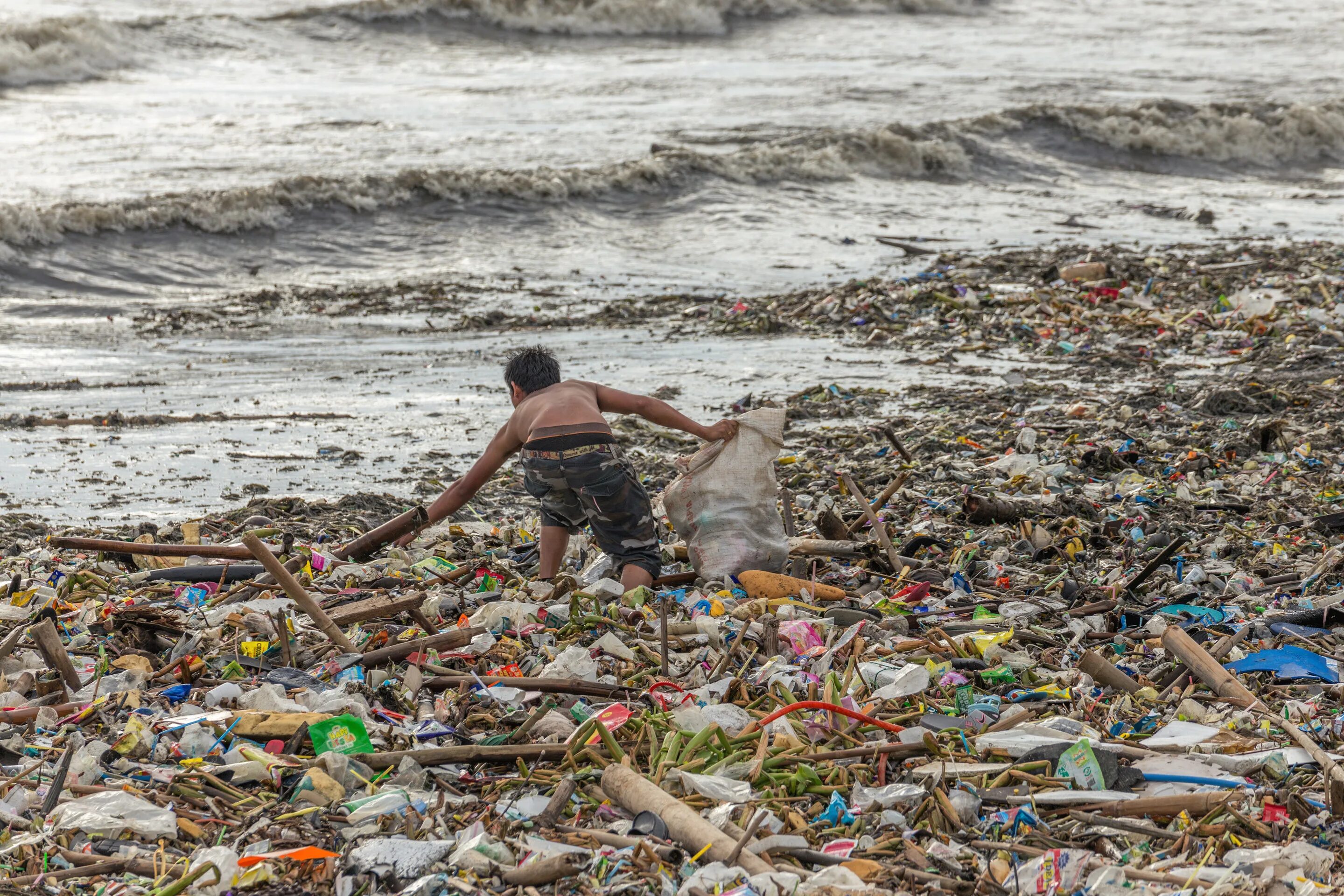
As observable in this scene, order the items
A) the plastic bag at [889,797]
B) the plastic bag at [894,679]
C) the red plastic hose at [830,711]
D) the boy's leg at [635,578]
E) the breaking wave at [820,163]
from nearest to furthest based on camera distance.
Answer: the plastic bag at [889,797] → the red plastic hose at [830,711] → the plastic bag at [894,679] → the boy's leg at [635,578] → the breaking wave at [820,163]

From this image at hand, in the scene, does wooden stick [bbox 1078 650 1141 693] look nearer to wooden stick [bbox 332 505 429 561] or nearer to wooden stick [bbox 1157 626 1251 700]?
wooden stick [bbox 1157 626 1251 700]

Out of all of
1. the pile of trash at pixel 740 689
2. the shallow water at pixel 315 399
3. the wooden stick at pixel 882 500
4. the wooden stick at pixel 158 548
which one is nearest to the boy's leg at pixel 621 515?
the pile of trash at pixel 740 689

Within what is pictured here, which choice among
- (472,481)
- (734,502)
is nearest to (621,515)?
(734,502)

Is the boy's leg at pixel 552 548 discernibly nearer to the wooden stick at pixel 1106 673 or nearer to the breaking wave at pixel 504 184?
the wooden stick at pixel 1106 673

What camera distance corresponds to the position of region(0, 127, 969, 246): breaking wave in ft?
48.1

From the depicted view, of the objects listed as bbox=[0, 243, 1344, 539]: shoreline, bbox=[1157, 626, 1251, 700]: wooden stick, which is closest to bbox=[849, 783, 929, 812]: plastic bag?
bbox=[1157, 626, 1251, 700]: wooden stick

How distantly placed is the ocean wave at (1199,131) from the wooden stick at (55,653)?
2051 centimetres

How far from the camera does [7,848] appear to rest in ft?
9.62

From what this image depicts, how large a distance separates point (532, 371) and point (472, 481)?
57 cm

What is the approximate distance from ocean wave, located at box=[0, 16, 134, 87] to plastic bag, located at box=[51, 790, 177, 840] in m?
24.6

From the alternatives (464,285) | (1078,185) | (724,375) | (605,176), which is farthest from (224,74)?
(724,375)

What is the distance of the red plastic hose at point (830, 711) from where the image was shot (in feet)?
11.5

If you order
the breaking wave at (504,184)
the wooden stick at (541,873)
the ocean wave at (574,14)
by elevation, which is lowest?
the wooden stick at (541,873)

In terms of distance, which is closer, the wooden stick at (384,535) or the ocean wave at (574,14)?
the wooden stick at (384,535)
